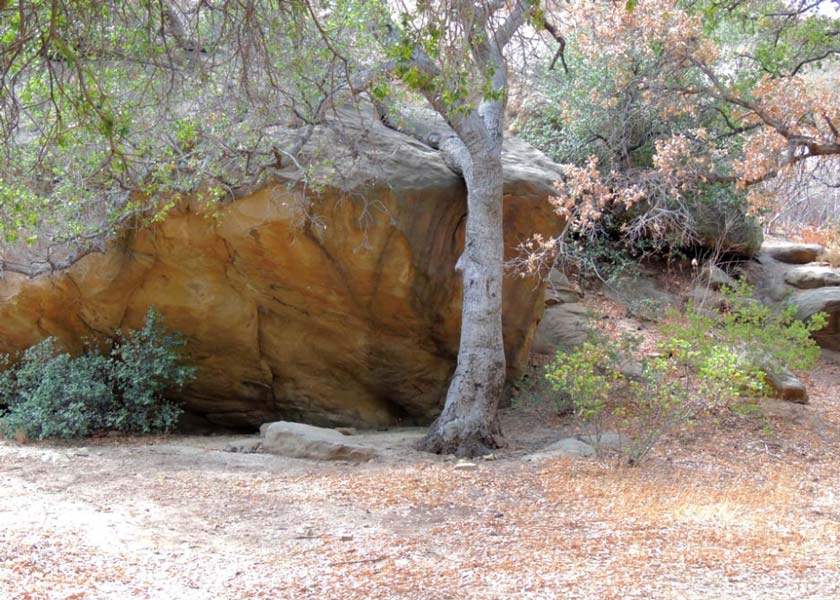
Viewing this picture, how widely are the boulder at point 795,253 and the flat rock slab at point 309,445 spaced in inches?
440

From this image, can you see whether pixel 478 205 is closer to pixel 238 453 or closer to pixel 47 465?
pixel 238 453

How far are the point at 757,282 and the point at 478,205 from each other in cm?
861

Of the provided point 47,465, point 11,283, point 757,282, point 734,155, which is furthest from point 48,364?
point 757,282

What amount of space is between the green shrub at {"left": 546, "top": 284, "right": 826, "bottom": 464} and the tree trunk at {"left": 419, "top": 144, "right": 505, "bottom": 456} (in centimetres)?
66

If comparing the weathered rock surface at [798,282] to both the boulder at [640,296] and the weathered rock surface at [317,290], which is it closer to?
the boulder at [640,296]

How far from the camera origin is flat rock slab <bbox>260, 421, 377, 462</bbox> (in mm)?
7555

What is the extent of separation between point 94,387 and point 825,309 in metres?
10.7

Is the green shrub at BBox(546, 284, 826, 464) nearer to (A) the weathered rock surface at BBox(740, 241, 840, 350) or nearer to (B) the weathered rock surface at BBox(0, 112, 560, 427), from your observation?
(B) the weathered rock surface at BBox(0, 112, 560, 427)

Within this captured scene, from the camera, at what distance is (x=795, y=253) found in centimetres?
1592

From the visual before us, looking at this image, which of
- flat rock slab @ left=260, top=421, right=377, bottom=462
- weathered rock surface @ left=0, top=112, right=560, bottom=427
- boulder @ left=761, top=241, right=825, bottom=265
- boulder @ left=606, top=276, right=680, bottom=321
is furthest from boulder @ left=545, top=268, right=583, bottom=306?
flat rock slab @ left=260, top=421, right=377, bottom=462

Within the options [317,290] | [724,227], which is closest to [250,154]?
[317,290]

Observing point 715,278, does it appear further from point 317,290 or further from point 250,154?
point 250,154

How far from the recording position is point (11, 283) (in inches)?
362

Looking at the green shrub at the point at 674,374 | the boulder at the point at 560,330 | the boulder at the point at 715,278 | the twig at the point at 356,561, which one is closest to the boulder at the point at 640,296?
the boulder at the point at 715,278
